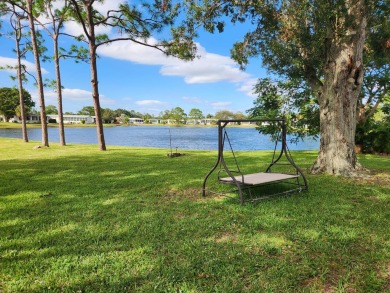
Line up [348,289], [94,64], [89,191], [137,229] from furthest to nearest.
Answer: [94,64] → [89,191] → [137,229] → [348,289]

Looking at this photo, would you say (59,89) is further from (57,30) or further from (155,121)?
(155,121)

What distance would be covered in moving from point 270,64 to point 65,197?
7.28 m

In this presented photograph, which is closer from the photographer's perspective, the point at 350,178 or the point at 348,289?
the point at 348,289

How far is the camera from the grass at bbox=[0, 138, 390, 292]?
2.49 meters

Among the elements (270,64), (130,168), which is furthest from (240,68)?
(130,168)

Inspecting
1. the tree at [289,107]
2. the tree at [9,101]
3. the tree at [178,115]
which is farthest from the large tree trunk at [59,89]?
the tree at [178,115]

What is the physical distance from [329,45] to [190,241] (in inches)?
251

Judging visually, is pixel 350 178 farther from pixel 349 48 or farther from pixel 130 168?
pixel 130 168

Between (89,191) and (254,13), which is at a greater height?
(254,13)

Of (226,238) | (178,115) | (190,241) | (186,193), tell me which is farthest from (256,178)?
(178,115)

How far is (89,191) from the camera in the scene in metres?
5.79

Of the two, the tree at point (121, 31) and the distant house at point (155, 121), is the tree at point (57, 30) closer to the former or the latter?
the tree at point (121, 31)

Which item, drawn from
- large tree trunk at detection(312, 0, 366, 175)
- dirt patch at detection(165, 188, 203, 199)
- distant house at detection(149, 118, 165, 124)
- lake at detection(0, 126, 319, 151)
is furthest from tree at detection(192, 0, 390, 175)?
distant house at detection(149, 118, 165, 124)

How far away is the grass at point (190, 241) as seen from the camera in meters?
2.49
